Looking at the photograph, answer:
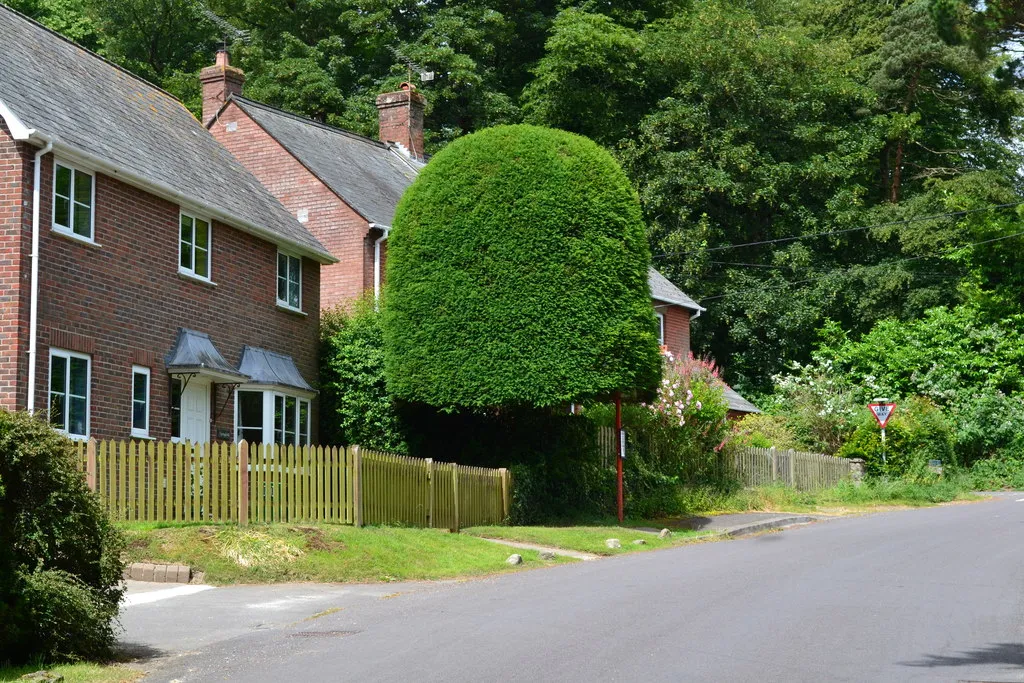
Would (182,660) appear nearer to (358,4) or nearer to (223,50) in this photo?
(223,50)

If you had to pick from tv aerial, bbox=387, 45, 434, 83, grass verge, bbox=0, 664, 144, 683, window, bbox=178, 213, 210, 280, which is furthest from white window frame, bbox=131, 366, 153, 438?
tv aerial, bbox=387, 45, 434, 83

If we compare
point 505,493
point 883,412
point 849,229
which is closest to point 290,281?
point 505,493

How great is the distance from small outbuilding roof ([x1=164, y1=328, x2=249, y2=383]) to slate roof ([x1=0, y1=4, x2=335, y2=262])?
7.88ft

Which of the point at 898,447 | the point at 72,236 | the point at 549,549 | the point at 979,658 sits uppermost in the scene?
the point at 72,236

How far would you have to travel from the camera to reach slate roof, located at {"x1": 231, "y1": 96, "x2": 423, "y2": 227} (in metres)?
32.3

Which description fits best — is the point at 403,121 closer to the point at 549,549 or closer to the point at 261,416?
the point at 261,416

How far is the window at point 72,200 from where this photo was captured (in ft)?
66.8

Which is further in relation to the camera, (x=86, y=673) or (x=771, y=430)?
(x=771, y=430)

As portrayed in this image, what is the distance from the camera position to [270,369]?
25.8 m

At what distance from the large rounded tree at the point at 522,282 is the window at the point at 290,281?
3591 millimetres

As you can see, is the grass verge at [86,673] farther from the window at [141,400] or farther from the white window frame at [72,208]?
the window at [141,400]

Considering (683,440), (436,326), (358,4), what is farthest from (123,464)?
(358,4)

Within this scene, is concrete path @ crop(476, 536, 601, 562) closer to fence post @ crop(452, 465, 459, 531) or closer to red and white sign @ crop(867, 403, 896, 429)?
fence post @ crop(452, 465, 459, 531)

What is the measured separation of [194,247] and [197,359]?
7.46 ft
